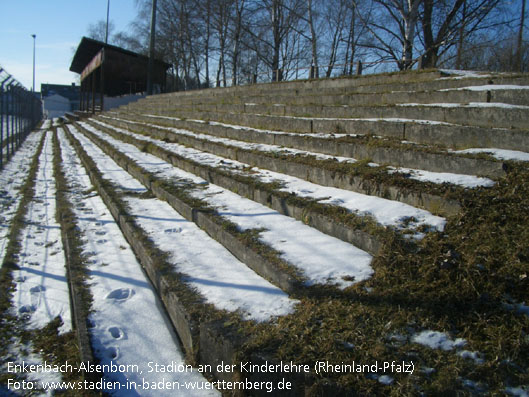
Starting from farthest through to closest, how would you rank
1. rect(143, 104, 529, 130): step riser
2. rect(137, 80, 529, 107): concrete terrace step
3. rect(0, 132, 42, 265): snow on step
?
rect(0, 132, 42, 265): snow on step, rect(137, 80, 529, 107): concrete terrace step, rect(143, 104, 529, 130): step riser

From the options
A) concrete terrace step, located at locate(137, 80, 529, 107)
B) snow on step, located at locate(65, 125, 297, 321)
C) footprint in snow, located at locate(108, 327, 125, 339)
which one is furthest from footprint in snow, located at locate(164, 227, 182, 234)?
concrete terrace step, located at locate(137, 80, 529, 107)

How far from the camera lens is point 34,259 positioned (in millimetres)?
3637

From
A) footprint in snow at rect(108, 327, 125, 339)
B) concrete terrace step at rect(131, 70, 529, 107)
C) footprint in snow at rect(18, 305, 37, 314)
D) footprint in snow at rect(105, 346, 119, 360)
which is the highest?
concrete terrace step at rect(131, 70, 529, 107)

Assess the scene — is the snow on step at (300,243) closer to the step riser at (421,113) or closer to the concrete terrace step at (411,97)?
the step riser at (421,113)

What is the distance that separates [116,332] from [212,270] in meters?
0.75

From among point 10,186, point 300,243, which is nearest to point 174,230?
point 300,243

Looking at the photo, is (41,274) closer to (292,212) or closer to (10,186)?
(292,212)

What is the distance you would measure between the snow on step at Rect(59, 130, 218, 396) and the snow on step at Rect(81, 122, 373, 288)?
2.98 ft

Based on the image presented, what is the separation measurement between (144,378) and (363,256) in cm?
151

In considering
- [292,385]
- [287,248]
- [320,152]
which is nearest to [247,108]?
[320,152]

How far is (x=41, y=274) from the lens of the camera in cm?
331

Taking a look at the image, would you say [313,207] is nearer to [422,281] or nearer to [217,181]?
[422,281]

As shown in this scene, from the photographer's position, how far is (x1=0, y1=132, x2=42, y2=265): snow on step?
455 cm

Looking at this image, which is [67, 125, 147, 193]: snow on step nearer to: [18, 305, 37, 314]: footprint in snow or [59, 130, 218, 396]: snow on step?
[59, 130, 218, 396]: snow on step
